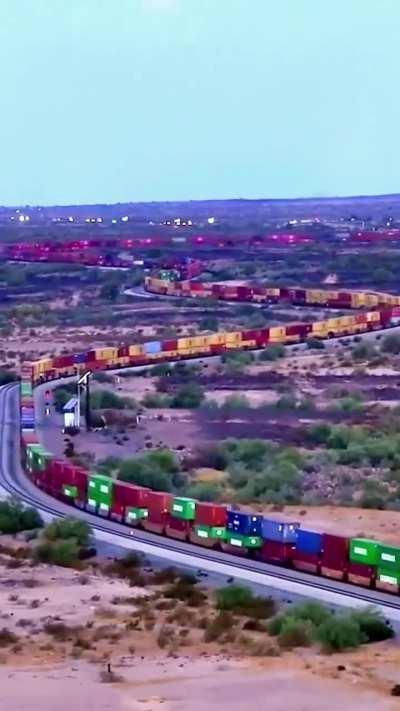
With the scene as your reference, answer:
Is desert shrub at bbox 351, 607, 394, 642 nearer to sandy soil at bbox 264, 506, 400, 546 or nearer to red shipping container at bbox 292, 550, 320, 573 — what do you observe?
red shipping container at bbox 292, 550, 320, 573

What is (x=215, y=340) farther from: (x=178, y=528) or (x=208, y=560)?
(x=208, y=560)

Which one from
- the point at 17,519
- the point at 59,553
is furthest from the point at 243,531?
the point at 17,519

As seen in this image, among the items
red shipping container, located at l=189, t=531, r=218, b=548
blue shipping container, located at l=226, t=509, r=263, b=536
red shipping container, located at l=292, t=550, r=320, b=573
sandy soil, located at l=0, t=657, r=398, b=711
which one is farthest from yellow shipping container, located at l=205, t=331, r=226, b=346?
sandy soil, located at l=0, t=657, r=398, b=711

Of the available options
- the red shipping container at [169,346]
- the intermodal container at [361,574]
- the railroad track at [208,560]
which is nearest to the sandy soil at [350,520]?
the intermodal container at [361,574]

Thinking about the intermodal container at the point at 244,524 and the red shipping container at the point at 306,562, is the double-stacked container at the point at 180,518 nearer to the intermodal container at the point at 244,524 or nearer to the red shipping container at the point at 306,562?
the intermodal container at the point at 244,524

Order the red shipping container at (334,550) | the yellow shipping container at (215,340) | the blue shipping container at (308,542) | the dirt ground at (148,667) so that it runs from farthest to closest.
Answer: the yellow shipping container at (215,340)
the blue shipping container at (308,542)
the red shipping container at (334,550)
the dirt ground at (148,667)

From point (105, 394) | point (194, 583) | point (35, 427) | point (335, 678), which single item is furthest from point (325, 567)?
point (105, 394)

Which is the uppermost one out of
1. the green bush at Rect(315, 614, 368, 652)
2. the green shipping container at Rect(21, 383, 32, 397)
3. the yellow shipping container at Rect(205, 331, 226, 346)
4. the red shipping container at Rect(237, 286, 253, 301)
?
the green bush at Rect(315, 614, 368, 652)

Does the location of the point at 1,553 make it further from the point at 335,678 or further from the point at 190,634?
the point at 335,678
